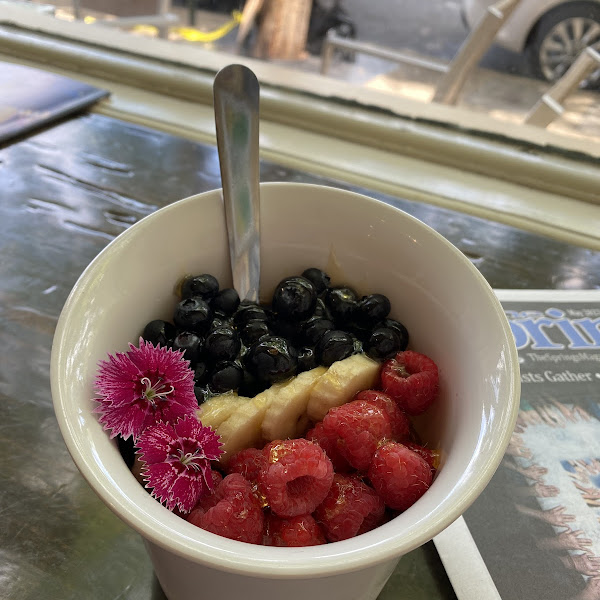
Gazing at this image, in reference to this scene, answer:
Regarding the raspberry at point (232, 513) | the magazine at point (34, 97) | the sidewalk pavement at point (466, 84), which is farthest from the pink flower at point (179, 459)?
the sidewalk pavement at point (466, 84)

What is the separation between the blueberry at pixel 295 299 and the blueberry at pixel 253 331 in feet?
0.07

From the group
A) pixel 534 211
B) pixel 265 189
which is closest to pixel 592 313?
pixel 534 211

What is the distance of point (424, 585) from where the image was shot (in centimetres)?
42

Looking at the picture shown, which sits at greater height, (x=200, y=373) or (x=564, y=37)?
(x=564, y=37)

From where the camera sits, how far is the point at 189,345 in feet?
1.35

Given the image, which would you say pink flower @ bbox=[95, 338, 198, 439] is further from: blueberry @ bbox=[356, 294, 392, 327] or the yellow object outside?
the yellow object outside

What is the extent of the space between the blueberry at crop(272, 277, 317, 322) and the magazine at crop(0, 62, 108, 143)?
0.64 metres

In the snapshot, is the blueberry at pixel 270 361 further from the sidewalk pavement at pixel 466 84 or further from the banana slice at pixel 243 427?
the sidewalk pavement at pixel 466 84

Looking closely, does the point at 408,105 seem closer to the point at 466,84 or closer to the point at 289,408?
the point at 466,84

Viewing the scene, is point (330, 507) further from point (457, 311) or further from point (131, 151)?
point (131, 151)

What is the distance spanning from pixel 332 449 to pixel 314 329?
0.36 feet

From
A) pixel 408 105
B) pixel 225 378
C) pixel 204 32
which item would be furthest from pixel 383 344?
pixel 204 32

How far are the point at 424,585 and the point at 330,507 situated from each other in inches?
5.4

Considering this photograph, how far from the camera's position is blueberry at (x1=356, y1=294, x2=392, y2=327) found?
457 millimetres
